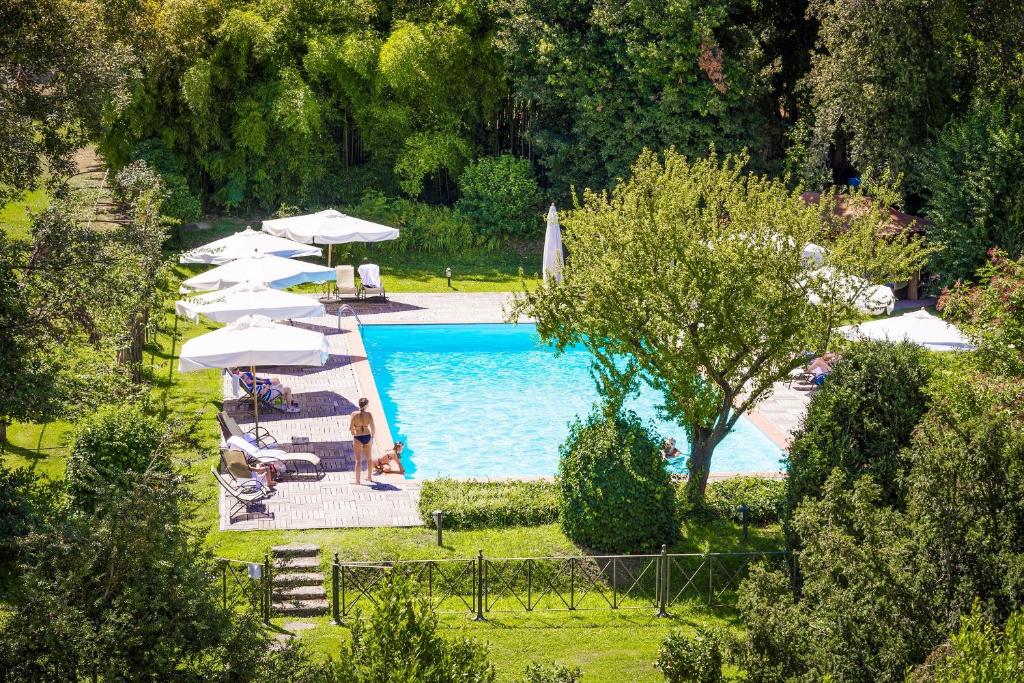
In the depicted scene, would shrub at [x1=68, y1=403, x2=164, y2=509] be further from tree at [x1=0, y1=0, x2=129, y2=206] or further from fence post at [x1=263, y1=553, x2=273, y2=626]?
tree at [x1=0, y1=0, x2=129, y2=206]

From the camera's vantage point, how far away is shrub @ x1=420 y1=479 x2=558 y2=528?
1642 cm

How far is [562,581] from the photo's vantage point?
15.0 meters

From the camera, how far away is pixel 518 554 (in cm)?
1541

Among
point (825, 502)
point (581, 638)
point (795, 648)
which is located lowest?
point (581, 638)

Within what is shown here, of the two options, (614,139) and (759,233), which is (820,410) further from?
(614,139)

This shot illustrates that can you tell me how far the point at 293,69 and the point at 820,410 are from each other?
21.2m

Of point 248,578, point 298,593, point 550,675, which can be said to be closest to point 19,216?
point 298,593

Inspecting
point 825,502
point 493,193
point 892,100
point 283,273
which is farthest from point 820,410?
point 493,193

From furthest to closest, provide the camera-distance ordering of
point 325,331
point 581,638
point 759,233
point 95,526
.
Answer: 1. point 325,331
2. point 759,233
3. point 581,638
4. point 95,526

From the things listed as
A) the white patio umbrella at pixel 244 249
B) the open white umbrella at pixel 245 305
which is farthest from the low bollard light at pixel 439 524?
the white patio umbrella at pixel 244 249

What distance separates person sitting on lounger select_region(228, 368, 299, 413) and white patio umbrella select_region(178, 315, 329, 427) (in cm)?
A: 149

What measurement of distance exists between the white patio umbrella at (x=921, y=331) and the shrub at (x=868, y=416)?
551 centimetres

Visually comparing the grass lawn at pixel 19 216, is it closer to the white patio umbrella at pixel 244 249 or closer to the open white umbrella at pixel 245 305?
the white patio umbrella at pixel 244 249

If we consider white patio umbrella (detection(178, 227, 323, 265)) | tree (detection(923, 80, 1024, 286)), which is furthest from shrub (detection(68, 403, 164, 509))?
tree (detection(923, 80, 1024, 286))
